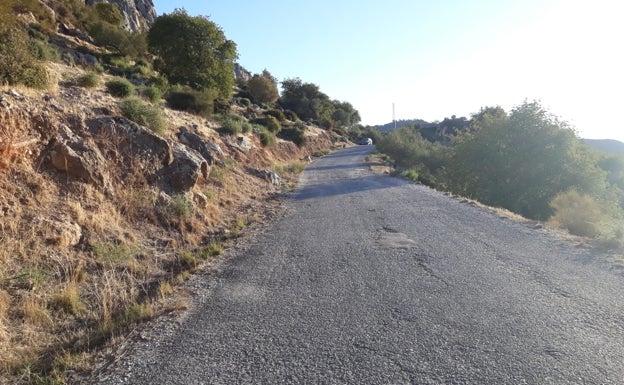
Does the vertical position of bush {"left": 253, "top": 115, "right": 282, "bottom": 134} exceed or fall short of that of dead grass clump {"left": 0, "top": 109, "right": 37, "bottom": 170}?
it exceeds it

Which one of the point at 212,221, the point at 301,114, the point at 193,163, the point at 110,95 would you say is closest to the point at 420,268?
the point at 212,221

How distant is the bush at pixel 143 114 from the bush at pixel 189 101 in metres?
7.76

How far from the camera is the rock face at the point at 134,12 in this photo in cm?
5642

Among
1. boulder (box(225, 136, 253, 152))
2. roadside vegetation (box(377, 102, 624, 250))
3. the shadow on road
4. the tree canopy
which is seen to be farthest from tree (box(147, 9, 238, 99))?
the tree canopy

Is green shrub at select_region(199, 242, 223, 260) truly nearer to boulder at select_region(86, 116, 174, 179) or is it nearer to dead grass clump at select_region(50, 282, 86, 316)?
dead grass clump at select_region(50, 282, 86, 316)

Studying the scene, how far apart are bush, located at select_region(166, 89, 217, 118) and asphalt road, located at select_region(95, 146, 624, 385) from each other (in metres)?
14.3

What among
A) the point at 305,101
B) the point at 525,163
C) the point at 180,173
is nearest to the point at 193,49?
the point at 180,173

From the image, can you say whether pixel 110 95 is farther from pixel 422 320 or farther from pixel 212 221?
pixel 422 320

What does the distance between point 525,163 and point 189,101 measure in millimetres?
18830

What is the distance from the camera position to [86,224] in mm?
7145

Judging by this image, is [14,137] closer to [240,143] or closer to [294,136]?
[240,143]

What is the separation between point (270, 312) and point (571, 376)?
3104mm

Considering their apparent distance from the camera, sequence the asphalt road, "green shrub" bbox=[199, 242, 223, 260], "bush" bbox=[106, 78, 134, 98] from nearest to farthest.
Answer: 1. the asphalt road
2. "green shrub" bbox=[199, 242, 223, 260]
3. "bush" bbox=[106, 78, 134, 98]

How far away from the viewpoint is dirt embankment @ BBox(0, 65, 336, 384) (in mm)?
4582
